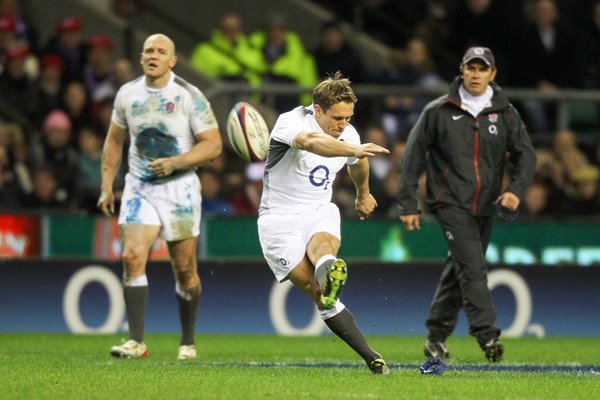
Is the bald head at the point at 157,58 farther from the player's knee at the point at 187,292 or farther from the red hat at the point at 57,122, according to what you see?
the red hat at the point at 57,122

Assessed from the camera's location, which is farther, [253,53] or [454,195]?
[253,53]

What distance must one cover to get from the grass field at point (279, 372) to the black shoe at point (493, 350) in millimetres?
75

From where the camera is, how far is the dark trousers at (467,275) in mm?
11492

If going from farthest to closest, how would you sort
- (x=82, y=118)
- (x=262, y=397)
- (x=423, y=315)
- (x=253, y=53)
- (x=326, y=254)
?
(x=253, y=53) → (x=82, y=118) → (x=423, y=315) → (x=326, y=254) → (x=262, y=397)

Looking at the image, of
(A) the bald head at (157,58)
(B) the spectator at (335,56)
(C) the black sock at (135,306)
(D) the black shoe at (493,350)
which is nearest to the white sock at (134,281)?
(C) the black sock at (135,306)

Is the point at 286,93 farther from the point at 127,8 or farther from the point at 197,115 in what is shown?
the point at 197,115

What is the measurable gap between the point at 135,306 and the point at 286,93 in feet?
18.6

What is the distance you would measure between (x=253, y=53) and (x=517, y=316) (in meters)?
5.09

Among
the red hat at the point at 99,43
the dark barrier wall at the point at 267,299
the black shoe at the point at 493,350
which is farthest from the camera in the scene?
Result: the red hat at the point at 99,43

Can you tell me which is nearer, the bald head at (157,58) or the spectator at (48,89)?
the bald head at (157,58)

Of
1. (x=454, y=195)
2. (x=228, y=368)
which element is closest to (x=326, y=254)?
(x=228, y=368)

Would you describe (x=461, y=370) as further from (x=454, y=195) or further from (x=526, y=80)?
(x=526, y=80)

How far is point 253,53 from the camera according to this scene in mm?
18312

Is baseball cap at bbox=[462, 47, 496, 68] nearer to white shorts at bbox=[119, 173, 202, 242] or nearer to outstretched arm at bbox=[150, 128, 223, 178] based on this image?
outstretched arm at bbox=[150, 128, 223, 178]
